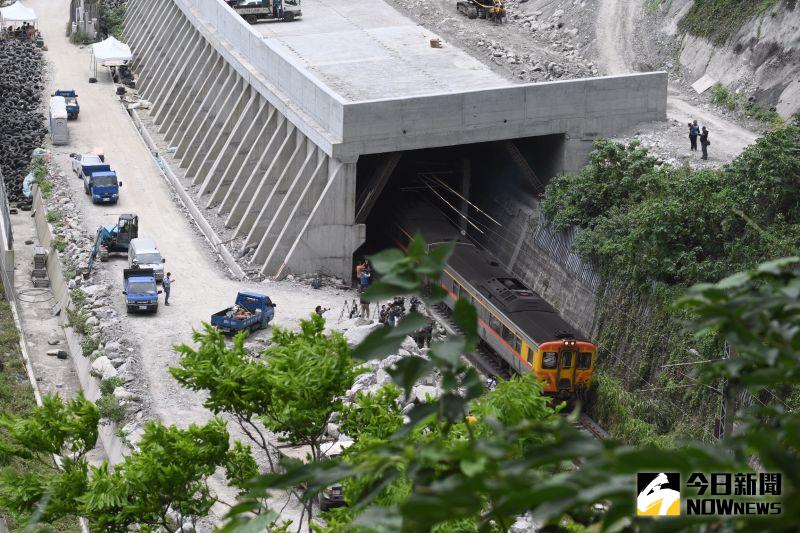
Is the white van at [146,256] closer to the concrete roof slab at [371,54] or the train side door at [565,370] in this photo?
the concrete roof slab at [371,54]

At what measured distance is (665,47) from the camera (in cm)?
5919

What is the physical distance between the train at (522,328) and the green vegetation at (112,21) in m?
49.6

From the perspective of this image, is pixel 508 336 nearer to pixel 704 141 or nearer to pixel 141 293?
pixel 704 141

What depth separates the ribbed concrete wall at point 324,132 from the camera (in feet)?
155

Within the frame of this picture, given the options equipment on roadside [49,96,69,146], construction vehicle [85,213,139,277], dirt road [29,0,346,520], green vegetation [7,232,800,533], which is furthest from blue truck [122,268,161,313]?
green vegetation [7,232,800,533]

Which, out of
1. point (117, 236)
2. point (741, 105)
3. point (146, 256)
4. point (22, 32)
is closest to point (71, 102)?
A: point (22, 32)

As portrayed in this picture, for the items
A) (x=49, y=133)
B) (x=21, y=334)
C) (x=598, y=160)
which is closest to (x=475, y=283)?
(x=598, y=160)

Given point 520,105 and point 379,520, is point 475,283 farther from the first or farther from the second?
point 379,520

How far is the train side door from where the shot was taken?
37.9 metres

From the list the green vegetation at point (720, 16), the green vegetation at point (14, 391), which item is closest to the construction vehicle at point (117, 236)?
the green vegetation at point (14, 391)

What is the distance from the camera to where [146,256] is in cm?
4850

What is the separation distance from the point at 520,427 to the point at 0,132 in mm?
65802

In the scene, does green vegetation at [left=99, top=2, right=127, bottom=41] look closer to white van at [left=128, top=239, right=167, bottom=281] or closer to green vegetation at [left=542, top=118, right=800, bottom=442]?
white van at [left=128, top=239, right=167, bottom=281]

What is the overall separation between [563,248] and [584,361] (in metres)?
7.82
